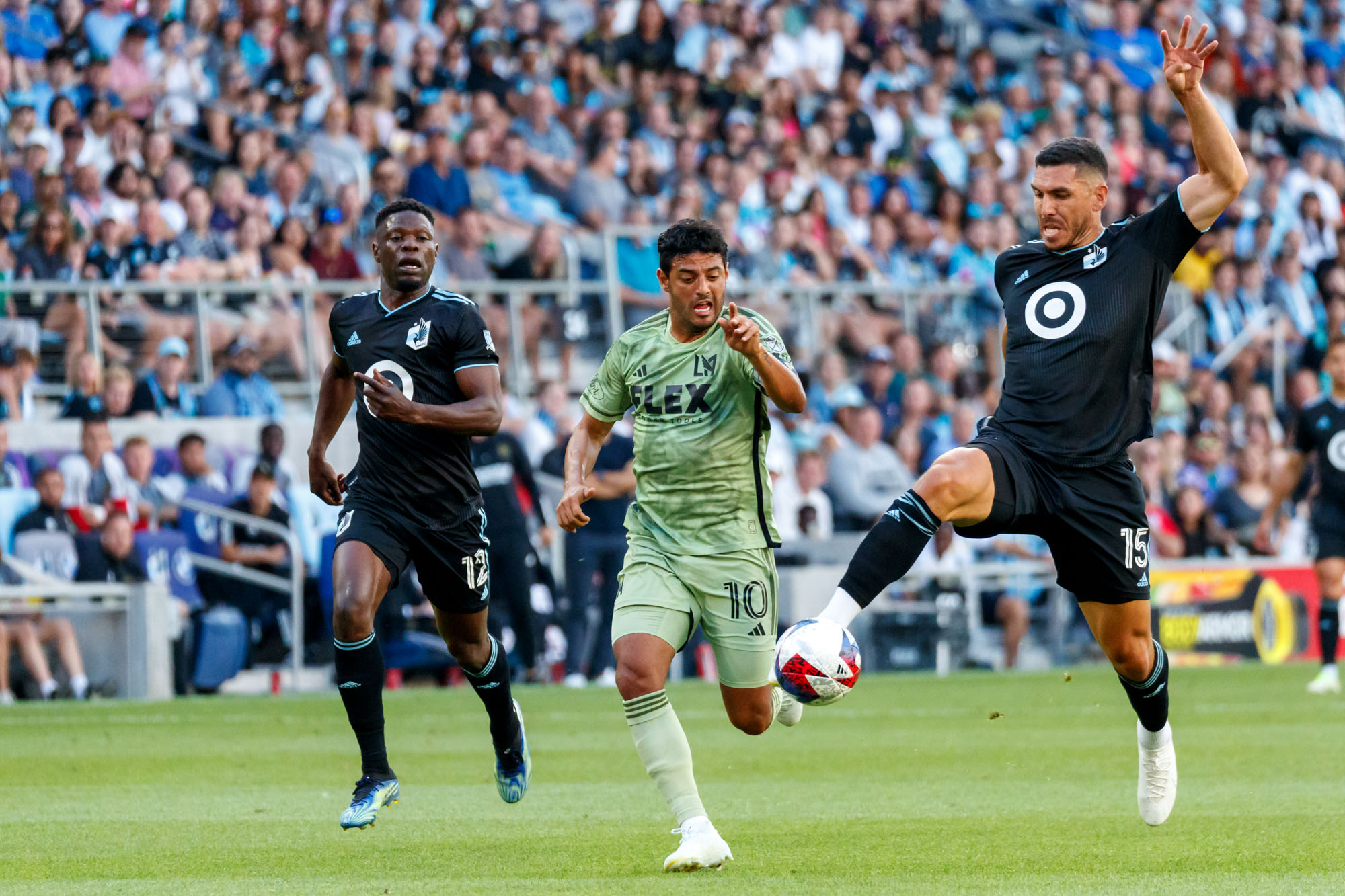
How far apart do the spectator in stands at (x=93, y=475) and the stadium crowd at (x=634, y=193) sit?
0.22ft

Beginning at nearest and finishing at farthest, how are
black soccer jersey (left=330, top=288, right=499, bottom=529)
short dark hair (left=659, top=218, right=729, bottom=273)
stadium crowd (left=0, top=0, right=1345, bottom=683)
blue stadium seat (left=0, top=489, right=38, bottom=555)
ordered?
short dark hair (left=659, top=218, right=729, bottom=273), black soccer jersey (left=330, top=288, right=499, bottom=529), blue stadium seat (left=0, top=489, right=38, bottom=555), stadium crowd (left=0, top=0, right=1345, bottom=683)

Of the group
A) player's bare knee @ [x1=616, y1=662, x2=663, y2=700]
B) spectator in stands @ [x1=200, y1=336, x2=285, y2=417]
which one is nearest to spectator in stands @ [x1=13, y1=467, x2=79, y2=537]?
spectator in stands @ [x1=200, y1=336, x2=285, y2=417]

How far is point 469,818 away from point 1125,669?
2.87 m

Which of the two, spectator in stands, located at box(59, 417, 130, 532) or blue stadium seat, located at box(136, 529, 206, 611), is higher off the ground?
spectator in stands, located at box(59, 417, 130, 532)

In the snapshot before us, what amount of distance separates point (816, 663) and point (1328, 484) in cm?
1034

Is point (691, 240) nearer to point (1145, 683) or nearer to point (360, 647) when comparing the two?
point (360, 647)

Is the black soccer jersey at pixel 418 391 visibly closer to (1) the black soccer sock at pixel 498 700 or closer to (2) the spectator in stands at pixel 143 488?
(1) the black soccer sock at pixel 498 700

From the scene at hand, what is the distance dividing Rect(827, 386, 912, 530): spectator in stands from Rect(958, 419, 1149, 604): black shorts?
11.2 m

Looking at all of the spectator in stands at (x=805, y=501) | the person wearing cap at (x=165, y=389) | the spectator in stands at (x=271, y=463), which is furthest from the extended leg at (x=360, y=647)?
the spectator in stands at (x=805, y=501)

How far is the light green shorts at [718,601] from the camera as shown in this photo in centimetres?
706

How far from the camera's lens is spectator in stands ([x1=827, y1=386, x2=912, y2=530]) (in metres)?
18.5

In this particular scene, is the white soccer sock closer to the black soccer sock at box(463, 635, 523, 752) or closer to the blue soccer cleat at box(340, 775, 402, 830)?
the blue soccer cleat at box(340, 775, 402, 830)

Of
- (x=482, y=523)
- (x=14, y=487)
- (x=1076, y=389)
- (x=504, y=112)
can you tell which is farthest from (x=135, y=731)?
(x=504, y=112)

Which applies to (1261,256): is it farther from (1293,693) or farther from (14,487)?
(14,487)
